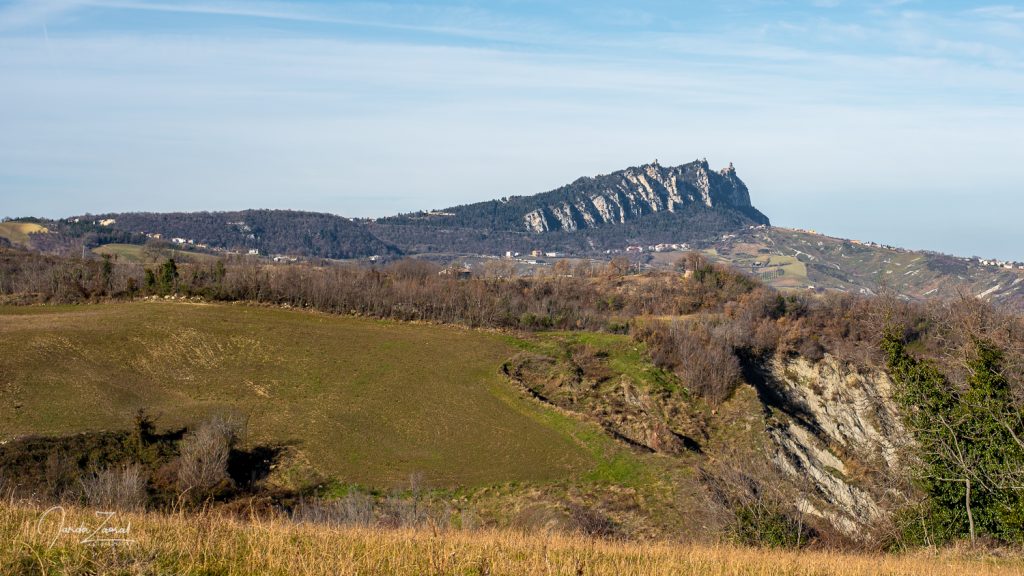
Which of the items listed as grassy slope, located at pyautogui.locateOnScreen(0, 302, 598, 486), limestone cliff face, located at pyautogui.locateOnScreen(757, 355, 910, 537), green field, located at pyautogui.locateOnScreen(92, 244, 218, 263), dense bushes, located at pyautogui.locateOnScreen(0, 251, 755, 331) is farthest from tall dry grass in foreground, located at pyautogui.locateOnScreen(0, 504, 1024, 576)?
green field, located at pyautogui.locateOnScreen(92, 244, 218, 263)

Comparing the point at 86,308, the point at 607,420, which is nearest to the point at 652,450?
the point at 607,420

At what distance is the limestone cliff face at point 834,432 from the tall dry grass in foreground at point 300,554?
99.7 ft

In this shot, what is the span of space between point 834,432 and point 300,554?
6321 centimetres

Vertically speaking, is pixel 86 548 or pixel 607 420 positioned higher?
pixel 86 548

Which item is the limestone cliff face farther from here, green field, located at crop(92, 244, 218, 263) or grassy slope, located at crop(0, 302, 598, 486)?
green field, located at crop(92, 244, 218, 263)

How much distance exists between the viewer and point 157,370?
55312mm

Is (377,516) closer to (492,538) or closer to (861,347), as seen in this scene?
(492,538)

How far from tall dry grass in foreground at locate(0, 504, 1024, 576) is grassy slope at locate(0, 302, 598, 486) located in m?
31.2

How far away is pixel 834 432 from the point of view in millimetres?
62875

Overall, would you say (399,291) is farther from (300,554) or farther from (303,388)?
(300,554)

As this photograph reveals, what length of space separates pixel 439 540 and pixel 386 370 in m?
51.5

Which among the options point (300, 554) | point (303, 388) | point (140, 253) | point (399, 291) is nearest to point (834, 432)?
point (303, 388)

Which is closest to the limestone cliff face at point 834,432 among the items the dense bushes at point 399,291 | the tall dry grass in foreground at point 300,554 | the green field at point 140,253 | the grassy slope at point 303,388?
the grassy slope at point 303,388

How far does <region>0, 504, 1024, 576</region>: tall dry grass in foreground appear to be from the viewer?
7.56 meters
